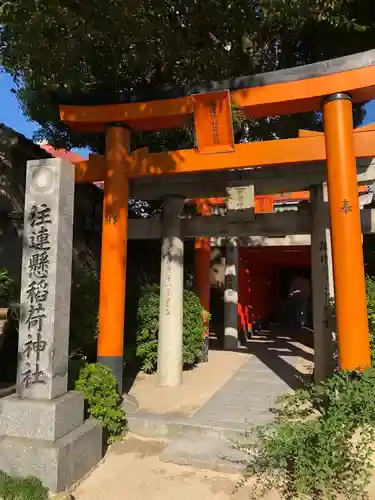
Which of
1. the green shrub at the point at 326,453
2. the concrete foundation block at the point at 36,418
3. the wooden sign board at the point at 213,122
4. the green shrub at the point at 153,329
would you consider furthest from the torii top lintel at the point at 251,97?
the concrete foundation block at the point at 36,418

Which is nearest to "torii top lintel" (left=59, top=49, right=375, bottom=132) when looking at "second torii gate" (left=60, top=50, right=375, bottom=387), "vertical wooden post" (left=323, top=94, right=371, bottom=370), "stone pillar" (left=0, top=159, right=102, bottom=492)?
"second torii gate" (left=60, top=50, right=375, bottom=387)

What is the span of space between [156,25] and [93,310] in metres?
4.73

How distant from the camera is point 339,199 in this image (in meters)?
5.32

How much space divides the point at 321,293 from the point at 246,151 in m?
2.53

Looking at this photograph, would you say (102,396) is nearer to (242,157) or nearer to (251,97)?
(242,157)

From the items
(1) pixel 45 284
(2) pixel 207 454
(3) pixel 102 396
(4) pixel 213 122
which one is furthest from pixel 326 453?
(4) pixel 213 122

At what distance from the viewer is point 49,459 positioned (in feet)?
12.4

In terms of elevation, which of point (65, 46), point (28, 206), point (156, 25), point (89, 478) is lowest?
point (89, 478)

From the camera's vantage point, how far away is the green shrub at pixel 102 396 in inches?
190

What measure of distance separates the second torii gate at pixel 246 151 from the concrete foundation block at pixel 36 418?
1.95 meters

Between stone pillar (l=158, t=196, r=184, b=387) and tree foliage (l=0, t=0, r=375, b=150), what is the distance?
243cm

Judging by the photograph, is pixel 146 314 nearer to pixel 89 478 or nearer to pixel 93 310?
pixel 93 310

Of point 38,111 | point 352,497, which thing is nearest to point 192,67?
point 38,111

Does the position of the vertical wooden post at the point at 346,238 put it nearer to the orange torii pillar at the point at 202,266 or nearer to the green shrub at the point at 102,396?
the green shrub at the point at 102,396
